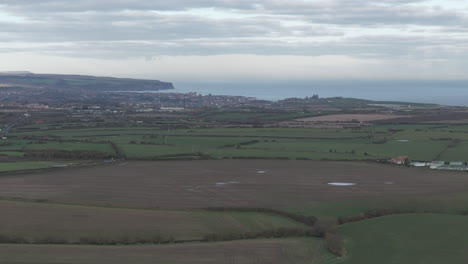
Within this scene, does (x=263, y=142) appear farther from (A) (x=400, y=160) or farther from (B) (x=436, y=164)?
(B) (x=436, y=164)

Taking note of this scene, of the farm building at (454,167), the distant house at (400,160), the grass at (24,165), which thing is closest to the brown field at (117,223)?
the grass at (24,165)

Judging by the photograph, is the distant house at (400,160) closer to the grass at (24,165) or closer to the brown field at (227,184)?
the brown field at (227,184)

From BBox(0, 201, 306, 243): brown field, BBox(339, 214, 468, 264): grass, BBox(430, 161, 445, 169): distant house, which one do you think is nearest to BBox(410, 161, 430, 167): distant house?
BBox(430, 161, 445, 169): distant house

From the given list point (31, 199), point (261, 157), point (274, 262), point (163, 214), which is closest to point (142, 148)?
point (261, 157)

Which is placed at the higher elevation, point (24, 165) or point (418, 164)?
point (418, 164)

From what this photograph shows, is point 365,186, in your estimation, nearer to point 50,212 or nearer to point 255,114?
point 50,212

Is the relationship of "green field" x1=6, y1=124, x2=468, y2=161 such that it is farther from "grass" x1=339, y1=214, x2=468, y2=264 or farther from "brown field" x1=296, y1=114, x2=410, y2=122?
"grass" x1=339, y1=214, x2=468, y2=264

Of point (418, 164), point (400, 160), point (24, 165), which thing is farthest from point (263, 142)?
point (24, 165)

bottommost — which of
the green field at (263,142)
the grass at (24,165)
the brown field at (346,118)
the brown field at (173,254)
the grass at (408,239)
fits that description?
the brown field at (173,254)
